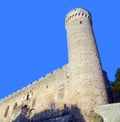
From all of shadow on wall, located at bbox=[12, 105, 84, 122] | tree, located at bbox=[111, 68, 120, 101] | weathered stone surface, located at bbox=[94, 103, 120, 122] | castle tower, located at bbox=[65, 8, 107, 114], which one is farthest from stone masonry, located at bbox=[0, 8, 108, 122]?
weathered stone surface, located at bbox=[94, 103, 120, 122]

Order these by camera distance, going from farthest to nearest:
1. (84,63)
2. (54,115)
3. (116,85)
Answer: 1. (54,115)
2. (84,63)
3. (116,85)

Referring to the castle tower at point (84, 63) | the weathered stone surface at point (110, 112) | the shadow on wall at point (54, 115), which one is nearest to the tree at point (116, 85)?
the castle tower at point (84, 63)

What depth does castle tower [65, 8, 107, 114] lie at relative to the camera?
17375 millimetres

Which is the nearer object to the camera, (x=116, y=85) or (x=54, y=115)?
(x=116, y=85)

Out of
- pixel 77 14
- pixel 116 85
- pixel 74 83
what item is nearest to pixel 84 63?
pixel 74 83

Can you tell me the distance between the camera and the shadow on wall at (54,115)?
56.7 feet

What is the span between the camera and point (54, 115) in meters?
19.7

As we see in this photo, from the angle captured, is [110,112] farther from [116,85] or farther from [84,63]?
[116,85]

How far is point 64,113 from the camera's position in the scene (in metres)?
18.6

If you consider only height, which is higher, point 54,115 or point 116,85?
point 116,85

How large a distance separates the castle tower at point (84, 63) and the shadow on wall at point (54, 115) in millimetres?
637

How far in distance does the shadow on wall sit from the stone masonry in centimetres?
17

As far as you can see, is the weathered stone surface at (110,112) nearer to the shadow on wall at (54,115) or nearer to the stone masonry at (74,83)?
the stone masonry at (74,83)

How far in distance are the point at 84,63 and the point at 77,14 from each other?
5840 mm
